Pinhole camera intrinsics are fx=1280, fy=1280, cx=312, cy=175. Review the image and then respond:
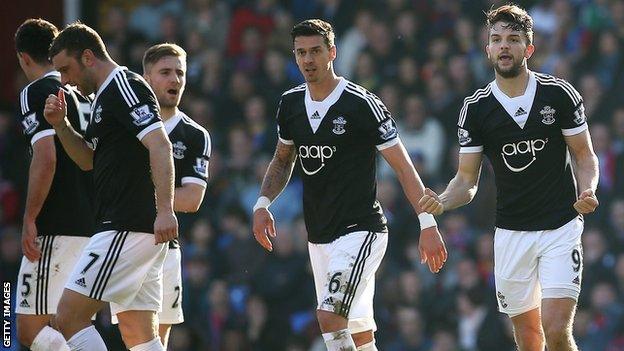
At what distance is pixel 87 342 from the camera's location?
24.5 ft

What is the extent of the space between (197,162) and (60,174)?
0.94 meters

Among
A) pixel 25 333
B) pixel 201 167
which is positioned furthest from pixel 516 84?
pixel 25 333

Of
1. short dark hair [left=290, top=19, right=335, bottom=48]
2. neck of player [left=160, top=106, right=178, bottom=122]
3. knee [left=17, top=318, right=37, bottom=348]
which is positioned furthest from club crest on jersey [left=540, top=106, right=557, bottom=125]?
knee [left=17, top=318, right=37, bottom=348]

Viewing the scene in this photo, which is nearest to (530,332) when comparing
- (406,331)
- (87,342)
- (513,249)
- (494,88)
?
(513,249)

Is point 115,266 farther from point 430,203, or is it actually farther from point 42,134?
point 430,203

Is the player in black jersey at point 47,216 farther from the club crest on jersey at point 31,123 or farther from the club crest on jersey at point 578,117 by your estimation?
the club crest on jersey at point 578,117

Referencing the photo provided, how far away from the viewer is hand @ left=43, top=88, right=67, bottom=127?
7785 mm

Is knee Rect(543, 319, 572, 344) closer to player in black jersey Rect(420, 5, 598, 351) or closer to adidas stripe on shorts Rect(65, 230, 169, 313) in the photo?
player in black jersey Rect(420, 5, 598, 351)

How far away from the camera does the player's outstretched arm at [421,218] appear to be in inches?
312

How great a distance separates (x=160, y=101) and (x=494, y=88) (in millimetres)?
2299

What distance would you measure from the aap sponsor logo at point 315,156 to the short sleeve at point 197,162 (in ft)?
2.77

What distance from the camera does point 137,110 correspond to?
7.40m

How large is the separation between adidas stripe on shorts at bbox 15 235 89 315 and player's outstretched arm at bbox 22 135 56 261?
66 millimetres

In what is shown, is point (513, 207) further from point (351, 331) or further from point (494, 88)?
point (351, 331)
